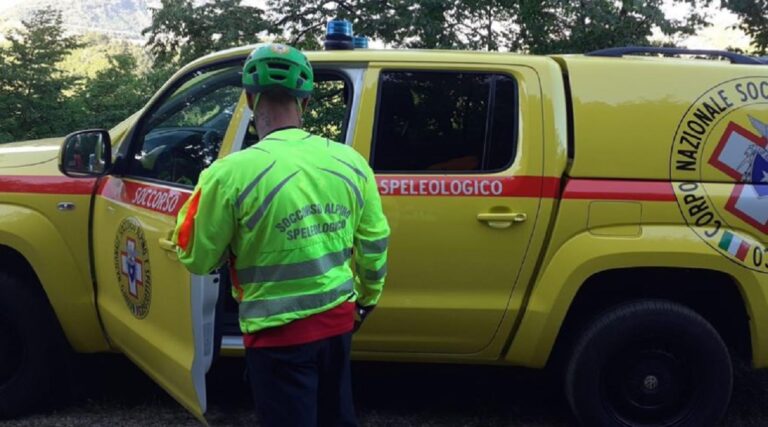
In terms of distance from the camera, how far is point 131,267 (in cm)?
327

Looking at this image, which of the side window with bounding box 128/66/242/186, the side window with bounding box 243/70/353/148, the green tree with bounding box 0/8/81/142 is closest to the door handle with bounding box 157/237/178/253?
the side window with bounding box 128/66/242/186

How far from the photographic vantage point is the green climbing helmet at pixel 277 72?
6.45 feet

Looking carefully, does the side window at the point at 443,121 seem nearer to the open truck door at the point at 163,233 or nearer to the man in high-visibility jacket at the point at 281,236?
the open truck door at the point at 163,233

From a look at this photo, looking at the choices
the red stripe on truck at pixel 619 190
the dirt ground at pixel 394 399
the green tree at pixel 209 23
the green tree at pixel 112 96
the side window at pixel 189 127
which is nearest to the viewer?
the red stripe on truck at pixel 619 190

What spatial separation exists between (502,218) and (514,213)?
61mm

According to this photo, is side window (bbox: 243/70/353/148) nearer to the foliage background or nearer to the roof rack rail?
the roof rack rail

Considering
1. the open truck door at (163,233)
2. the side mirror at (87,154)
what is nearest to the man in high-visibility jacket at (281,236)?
the open truck door at (163,233)

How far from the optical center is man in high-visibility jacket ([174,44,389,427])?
1912 millimetres

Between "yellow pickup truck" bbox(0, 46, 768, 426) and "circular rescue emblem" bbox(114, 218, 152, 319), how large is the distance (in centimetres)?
1

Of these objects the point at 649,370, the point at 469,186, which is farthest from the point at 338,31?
the point at 649,370

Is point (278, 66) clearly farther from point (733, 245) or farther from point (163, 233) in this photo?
point (733, 245)

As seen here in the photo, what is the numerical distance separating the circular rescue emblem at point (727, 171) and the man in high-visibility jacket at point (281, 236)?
1.86m

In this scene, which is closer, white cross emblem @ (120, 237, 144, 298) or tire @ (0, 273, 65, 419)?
white cross emblem @ (120, 237, 144, 298)

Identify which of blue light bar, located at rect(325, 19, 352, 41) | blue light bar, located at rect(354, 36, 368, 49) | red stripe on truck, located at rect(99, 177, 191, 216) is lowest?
red stripe on truck, located at rect(99, 177, 191, 216)
